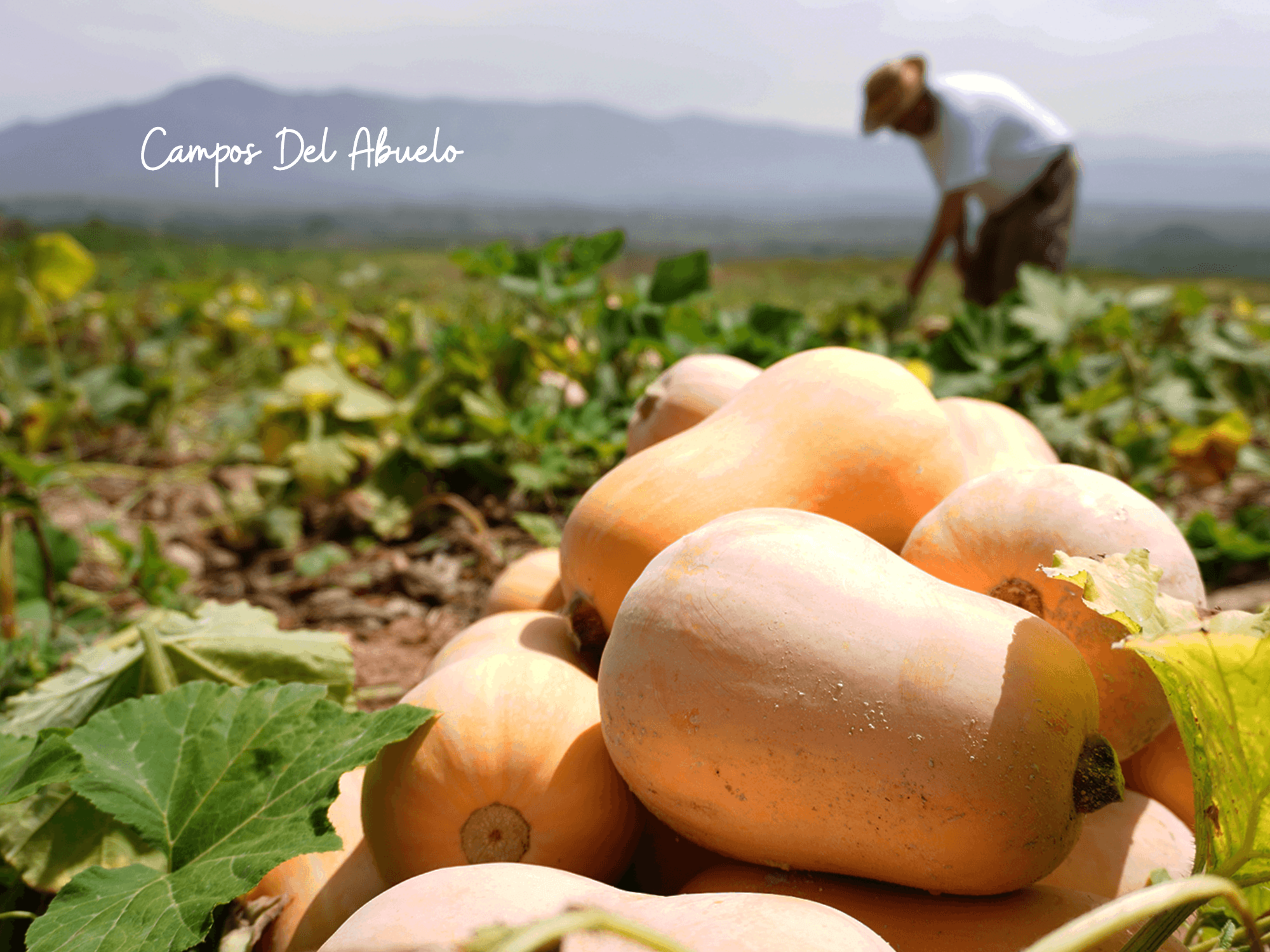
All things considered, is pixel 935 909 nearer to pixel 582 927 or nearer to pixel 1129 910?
pixel 1129 910

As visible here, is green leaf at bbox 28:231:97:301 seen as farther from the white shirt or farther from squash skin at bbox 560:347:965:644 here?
the white shirt

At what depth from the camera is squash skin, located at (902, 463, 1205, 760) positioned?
982 millimetres

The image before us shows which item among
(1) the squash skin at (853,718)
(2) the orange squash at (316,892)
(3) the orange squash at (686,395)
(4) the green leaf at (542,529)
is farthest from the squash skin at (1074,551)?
(4) the green leaf at (542,529)

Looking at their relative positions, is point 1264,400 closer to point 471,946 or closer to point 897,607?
point 897,607

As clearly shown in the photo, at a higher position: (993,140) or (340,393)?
(993,140)

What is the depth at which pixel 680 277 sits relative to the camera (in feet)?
9.61

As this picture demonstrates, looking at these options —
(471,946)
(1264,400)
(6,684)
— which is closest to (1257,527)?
(1264,400)

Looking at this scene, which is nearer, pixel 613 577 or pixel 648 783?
pixel 648 783

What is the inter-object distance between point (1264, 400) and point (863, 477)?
155 inches

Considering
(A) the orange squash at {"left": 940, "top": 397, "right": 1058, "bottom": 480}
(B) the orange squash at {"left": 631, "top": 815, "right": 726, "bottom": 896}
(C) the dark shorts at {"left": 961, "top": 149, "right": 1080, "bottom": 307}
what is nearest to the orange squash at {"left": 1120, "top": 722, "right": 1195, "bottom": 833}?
(A) the orange squash at {"left": 940, "top": 397, "right": 1058, "bottom": 480}

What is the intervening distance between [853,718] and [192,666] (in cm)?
119

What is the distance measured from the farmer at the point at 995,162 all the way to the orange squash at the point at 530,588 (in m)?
4.08

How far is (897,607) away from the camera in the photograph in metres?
0.88

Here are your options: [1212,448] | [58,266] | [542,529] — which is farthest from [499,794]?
[58,266]
